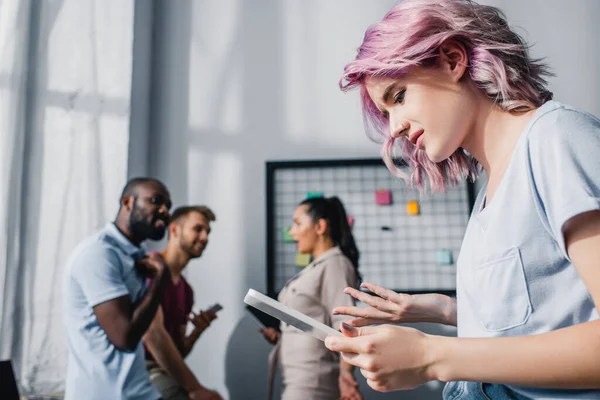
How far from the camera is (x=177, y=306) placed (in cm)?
233

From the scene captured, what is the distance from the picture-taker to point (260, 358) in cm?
253

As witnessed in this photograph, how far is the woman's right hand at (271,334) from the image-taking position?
2346mm

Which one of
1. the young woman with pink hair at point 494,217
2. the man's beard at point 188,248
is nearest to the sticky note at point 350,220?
the man's beard at point 188,248

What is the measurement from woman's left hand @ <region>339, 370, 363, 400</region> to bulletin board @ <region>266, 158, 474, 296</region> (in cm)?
57

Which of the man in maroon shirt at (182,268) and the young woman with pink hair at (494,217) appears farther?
the man in maroon shirt at (182,268)

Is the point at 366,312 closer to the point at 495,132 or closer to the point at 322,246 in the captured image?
the point at 495,132

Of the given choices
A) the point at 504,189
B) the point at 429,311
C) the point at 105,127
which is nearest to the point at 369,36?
the point at 504,189

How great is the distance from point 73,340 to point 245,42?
1732mm

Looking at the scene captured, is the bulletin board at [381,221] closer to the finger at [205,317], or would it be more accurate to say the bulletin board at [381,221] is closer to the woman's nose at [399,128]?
the finger at [205,317]

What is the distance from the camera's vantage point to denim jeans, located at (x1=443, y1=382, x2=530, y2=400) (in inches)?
25.4

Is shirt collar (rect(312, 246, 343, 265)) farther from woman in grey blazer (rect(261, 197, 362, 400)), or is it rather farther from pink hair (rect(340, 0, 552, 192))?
pink hair (rect(340, 0, 552, 192))

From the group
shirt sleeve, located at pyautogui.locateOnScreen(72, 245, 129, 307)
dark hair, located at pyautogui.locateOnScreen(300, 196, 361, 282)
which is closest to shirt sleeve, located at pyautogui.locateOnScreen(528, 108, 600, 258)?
shirt sleeve, located at pyautogui.locateOnScreen(72, 245, 129, 307)

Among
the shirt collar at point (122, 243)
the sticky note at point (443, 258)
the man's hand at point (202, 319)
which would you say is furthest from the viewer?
the sticky note at point (443, 258)

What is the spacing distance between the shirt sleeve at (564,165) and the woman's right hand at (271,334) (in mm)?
1876
